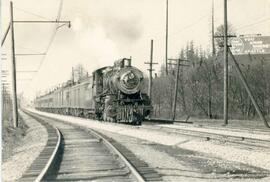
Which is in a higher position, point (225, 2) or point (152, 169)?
point (225, 2)

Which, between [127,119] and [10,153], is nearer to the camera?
[10,153]

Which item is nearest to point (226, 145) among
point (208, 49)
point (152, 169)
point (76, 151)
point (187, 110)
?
point (76, 151)

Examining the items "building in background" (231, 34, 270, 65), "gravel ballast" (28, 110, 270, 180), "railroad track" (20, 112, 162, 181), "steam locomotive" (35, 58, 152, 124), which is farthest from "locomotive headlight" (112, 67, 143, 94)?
"building in background" (231, 34, 270, 65)

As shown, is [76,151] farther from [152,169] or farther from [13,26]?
[13,26]

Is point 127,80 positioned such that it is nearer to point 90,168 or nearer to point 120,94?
point 120,94

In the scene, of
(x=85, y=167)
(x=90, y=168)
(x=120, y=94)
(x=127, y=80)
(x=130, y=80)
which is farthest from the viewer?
(x=120, y=94)

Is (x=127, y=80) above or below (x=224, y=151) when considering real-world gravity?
above

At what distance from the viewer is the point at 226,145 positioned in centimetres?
1720

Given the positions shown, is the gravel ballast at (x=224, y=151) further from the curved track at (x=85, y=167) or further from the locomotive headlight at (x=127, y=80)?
the locomotive headlight at (x=127, y=80)

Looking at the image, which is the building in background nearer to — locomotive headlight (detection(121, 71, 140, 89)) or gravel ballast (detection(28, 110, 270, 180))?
locomotive headlight (detection(121, 71, 140, 89))

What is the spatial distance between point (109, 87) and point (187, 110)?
79.9ft

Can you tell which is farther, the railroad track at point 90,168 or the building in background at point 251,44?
the building in background at point 251,44

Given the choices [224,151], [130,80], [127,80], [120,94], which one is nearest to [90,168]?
[224,151]

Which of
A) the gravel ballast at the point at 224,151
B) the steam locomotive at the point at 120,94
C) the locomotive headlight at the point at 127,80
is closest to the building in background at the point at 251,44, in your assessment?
the steam locomotive at the point at 120,94
